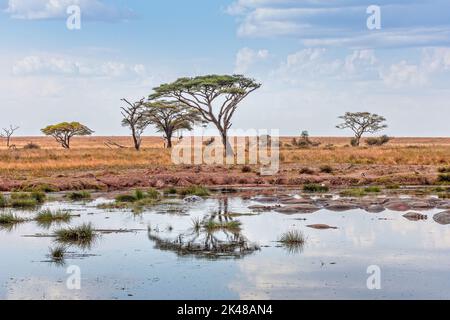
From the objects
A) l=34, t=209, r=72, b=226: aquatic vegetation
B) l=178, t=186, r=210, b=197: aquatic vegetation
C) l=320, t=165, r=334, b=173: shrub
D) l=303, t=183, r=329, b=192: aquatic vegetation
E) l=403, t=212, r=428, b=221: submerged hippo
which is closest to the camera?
l=34, t=209, r=72, b=226: aquatic vegetation

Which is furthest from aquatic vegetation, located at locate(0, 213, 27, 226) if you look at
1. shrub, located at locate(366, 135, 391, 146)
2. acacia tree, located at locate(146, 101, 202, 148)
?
shrub, located at locate(366, 135, 391, 146)

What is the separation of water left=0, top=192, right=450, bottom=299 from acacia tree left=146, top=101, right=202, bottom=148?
4889 centimetres

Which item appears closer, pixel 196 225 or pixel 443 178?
pixel 196 225

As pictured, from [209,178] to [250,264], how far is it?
64.4 feet

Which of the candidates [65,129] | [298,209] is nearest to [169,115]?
[65,129]

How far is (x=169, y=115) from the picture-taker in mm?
70250

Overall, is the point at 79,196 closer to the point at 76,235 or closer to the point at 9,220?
the point at 9,220

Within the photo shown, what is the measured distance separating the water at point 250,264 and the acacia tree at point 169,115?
48.9m

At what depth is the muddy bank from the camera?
3027 cm

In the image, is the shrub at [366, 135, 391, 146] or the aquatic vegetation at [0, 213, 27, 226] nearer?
the aquatic vegetation at [0, 213, 27, 226]

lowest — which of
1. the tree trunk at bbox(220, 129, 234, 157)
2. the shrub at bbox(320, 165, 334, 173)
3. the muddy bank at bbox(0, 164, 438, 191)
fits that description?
the muddy bank at bbox(0, 164, 438, 191)

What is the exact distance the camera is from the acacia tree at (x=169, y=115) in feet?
222

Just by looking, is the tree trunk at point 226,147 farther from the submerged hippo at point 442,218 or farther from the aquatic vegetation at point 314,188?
the submerged hippo at point 442,218

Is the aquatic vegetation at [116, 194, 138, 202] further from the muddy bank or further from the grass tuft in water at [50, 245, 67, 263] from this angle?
the grass tuft in water at [50, 245, 67, 263]
